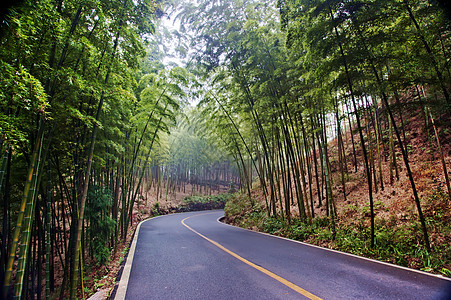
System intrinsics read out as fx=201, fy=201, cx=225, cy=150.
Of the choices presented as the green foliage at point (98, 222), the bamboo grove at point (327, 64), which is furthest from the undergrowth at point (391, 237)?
the green foliage at point (98, 222)

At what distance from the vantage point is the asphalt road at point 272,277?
2.24 metres

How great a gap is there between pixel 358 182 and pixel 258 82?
17.2 ft

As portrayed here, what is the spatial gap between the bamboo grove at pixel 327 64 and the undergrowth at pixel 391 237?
0.18m

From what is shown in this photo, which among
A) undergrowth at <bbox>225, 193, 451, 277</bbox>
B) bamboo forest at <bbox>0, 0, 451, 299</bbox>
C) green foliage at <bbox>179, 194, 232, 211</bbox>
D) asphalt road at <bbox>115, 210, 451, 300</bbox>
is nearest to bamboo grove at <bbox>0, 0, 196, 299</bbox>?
bamboo forest at <bbox>0, 0, 451, 299</bbox>

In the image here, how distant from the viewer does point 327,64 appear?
3914mm

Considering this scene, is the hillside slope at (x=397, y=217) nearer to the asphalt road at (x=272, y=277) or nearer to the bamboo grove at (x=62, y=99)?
the asphalt road at (x=272, y=277)

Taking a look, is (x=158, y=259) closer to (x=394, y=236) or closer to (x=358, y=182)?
(x=394, y=236)

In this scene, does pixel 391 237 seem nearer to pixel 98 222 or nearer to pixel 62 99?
pixel 62 99

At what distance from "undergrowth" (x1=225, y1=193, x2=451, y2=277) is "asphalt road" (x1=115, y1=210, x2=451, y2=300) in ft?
1.60

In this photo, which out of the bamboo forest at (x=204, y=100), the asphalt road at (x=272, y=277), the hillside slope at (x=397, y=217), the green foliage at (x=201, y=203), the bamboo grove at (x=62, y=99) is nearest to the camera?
the bamboo grove at (x=62, y=99)

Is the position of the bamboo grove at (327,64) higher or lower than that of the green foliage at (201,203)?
higher

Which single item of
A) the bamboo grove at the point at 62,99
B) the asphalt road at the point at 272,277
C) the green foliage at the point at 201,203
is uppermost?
the bamboo grove at the point at 62,99

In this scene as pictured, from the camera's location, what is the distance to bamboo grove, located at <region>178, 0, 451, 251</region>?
11.0 feet

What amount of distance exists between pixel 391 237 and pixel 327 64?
3592mm
